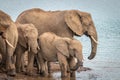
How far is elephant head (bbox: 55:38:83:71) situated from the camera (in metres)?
13.6

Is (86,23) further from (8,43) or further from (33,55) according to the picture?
(8,43)

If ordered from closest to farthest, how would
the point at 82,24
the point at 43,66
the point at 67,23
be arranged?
the point at 43,66
the point at 67,23
the point at 82,24

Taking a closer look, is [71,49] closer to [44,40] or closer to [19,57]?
[44,40]

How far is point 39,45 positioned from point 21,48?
1.70 feet

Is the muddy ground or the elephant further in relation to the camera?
the muddy ground

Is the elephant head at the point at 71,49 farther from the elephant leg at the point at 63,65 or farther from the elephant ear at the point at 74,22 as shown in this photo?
the elephant ear at the point at 74,22

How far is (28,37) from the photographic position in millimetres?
14141

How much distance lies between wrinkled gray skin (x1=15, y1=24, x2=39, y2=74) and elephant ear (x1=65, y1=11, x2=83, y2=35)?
4.54ft

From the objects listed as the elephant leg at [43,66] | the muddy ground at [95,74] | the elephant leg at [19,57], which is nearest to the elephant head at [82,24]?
the muddy ground at [95,74]

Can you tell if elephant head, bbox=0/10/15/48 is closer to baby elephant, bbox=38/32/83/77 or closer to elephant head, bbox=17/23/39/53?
elephant head, bbox=17/23/39/53

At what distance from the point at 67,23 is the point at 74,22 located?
0.68ft

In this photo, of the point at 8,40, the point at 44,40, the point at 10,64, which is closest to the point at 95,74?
the point at 44,40

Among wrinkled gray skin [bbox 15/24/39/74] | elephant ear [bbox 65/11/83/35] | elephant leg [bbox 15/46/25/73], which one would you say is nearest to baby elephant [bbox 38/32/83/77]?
wrinkled gray skin [bbox 15/24/39/74]

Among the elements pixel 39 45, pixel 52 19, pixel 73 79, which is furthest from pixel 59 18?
pixel 73 79
